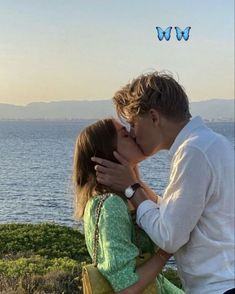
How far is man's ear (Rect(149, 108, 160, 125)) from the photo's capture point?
→ 346 cm

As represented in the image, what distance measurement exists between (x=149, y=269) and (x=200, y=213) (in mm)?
484

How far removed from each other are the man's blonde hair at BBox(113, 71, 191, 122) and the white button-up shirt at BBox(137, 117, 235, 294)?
0.14m

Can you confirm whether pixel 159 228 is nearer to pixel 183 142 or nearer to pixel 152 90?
pixel 183 142

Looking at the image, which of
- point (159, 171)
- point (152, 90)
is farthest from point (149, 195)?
point (159, 171)

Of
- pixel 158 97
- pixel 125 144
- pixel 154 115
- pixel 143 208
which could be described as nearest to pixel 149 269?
pixel 143 208

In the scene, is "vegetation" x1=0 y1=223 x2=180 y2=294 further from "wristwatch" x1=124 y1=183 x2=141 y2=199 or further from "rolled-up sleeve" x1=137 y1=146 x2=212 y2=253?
"rolled-up sleeve" x1=137 y1=146 x2=212 y2=253

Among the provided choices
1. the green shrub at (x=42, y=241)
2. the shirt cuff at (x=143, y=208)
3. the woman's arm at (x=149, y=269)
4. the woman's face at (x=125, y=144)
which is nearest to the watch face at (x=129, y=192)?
the shirt cuff at (x=143, y=208)

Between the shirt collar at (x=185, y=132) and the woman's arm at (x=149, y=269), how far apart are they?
0.57 meters

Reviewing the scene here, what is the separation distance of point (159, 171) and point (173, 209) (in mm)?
49805

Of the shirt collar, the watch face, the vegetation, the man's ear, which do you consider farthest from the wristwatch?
the vegetation

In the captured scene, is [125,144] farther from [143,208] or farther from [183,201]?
[183,201]

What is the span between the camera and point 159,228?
3277mm

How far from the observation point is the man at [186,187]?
323 centimetres

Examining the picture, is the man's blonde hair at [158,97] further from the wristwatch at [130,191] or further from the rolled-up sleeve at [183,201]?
the wristwatch at [130,191]
